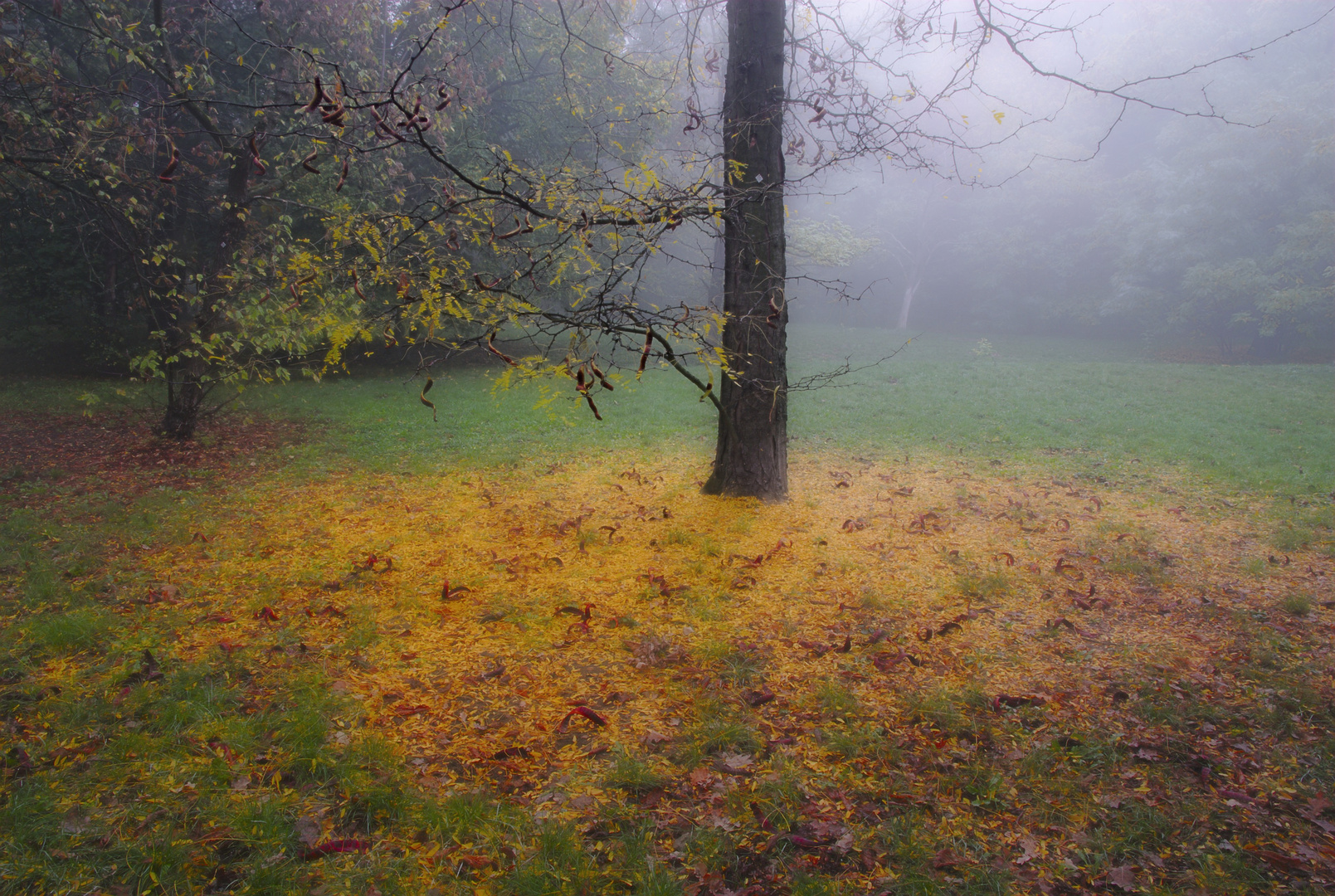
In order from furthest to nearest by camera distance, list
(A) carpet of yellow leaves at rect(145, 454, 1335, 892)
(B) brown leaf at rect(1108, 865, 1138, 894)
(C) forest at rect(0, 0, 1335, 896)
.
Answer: (A) carpet of yellow leaves at rect(145, 454, 1335, 892)
(C) forest at rect(0, 0, 1335, 896)
(B) brown leaf at rect(1108, 865, 1138, 894)

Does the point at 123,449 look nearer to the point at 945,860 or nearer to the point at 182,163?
the point at 182,163

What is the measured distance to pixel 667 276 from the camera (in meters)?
32.8

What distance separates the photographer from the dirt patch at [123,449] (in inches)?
279

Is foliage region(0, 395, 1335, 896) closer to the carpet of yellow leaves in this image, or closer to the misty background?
the carpet of yellow leaves

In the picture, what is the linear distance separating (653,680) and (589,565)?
1.56 metres

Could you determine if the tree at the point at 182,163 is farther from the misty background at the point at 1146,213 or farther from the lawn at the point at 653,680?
the misty background at the point at 1146,213

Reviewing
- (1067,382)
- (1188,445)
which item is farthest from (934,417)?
(1067,382)

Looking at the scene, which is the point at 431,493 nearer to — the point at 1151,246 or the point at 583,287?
the point at 583,287

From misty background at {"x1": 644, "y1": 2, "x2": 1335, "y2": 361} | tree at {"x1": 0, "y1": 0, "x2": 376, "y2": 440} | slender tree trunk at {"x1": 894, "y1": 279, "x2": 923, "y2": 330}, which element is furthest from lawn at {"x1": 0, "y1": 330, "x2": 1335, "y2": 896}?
slender tree trunk at {"x1": 894, "y1": 279, "x2": 923, "y2": 330}

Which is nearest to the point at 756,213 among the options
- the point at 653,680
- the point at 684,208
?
the point at 684,208

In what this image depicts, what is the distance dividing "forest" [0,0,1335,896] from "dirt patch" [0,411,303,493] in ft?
0.30

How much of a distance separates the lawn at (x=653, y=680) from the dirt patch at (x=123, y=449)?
0.09m

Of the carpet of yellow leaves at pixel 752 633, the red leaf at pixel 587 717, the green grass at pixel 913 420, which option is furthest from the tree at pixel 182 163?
the red leaf at pixel 587 717

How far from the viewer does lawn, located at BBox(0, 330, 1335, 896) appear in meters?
2.46
